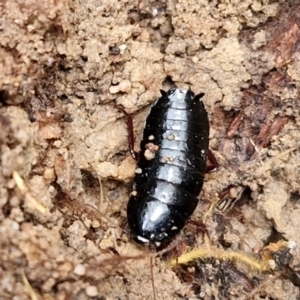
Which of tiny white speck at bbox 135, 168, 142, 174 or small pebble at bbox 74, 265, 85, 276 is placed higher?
tiny white speck at bbox 135, 168, 142, 174

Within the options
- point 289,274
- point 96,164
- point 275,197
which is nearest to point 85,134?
point 96,164

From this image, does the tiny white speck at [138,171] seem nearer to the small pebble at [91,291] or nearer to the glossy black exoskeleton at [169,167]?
the glossy black exoskeleton at [169,167]

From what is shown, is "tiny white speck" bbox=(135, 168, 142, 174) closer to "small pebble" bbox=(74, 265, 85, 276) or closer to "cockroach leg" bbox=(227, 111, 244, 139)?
"cockroach leg" bbox=(227, 111, 244, 139)

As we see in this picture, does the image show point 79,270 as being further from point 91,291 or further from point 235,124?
point 235,124

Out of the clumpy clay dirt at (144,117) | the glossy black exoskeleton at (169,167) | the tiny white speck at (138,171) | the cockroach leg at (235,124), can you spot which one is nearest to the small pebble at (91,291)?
the clumpy clay dirt at (144,117)

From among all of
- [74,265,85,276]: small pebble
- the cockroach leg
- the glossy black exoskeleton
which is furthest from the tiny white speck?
[74,265,85,276]: small pebble

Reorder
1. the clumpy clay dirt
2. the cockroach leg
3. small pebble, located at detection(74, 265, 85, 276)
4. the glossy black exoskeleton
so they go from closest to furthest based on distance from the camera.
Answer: small pebble, located at detection(74, 265, 85, 276)
the clumpy clay dirt
the glossy black exoskeleton
the cockroach leg

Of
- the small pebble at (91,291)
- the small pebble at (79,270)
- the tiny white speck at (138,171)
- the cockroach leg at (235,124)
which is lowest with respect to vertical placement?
the small pebble at (91,291)
